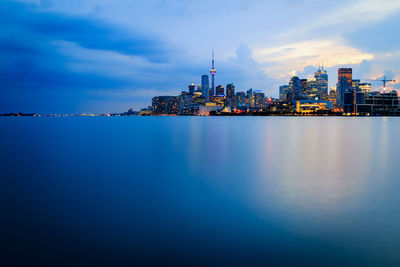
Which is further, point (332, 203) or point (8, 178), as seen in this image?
point (8, 178)

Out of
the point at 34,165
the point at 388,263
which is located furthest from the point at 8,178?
the point at 388,263

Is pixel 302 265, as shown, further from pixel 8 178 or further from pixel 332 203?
pixel 8 178

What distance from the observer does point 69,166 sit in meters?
22.5

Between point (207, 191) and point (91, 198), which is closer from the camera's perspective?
point (91, 198)

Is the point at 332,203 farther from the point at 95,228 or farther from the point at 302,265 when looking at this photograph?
the point at 95,228

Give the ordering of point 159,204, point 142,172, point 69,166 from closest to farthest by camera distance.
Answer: point 159,204 → point 142,172 → point 69,166

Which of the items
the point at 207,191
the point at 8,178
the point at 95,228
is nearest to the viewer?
the point at 95,228

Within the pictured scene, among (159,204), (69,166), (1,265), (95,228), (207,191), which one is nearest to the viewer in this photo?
(1,265)

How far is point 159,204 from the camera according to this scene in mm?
12875

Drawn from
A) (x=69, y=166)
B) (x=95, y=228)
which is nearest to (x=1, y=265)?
(x=95, y=228)

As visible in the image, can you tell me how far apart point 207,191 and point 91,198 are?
17.7 feet

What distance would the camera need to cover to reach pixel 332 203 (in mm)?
12898

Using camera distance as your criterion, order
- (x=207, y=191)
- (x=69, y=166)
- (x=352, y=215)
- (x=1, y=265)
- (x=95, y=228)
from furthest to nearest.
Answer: (x=69, y=166) < (x=207, y=191) < (x=352, y=215) < (x=95, y=228) < (x=1, y=265)

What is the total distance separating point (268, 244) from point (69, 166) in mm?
17761
